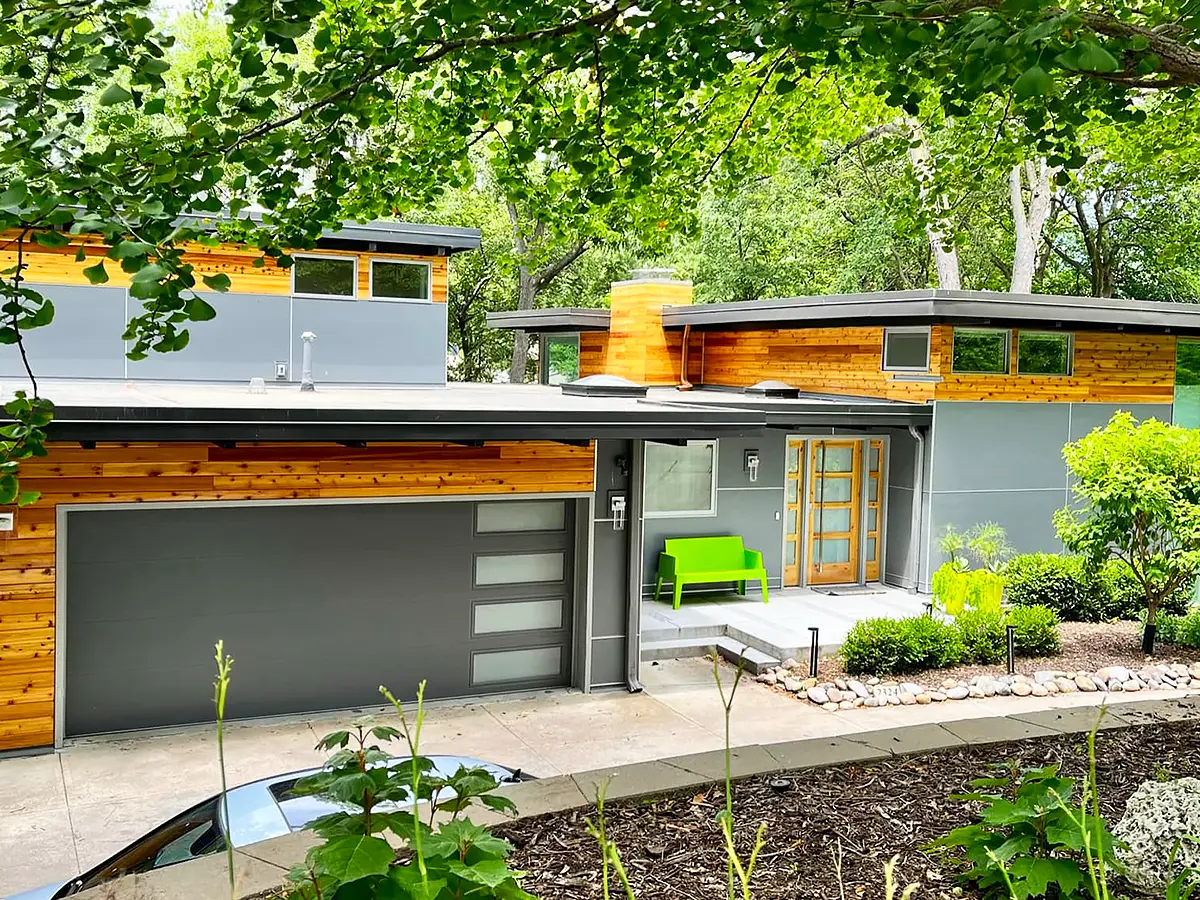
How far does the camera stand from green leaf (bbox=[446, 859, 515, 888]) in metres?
2.12

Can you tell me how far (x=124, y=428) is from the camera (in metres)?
8.32

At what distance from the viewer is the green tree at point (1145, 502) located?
1199 centimetres

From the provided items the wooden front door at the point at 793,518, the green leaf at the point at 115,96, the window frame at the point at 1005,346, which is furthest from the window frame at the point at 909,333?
the green leaf at the point at 115,96

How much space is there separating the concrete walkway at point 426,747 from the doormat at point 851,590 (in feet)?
15.2

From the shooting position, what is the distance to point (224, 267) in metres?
15.0

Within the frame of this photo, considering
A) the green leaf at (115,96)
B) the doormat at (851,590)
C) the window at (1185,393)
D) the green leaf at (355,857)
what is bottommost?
the doormat at (851,590)

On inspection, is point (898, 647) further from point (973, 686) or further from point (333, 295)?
point (333, 295)

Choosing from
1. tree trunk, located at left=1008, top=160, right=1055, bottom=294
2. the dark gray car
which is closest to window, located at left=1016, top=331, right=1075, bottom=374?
tree trunk, located at left=1008, top=160, right=1055, bottom=294

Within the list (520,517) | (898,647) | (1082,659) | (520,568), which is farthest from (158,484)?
(1082,659)

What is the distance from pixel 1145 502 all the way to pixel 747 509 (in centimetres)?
567

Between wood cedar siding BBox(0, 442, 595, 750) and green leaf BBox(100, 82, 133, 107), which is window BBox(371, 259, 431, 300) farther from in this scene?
green leaf BBox(100, 82, 133, 107)

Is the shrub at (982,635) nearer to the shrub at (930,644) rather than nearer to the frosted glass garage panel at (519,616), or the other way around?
the shrub at (930,644)

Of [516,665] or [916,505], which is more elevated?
[916,505]

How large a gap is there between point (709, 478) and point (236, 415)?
28.1 feet
